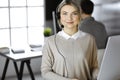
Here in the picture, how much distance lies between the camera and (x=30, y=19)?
4086mm

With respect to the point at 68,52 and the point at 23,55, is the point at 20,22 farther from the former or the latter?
the point at 68,52

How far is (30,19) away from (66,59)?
279 cm

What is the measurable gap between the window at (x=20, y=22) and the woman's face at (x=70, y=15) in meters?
2.42

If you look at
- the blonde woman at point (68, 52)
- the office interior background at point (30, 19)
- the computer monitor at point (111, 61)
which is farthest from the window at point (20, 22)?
the computer monitor at point (111, 61)

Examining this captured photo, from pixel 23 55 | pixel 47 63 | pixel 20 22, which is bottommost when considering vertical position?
pixel 23 55

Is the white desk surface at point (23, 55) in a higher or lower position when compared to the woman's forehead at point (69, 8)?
lower

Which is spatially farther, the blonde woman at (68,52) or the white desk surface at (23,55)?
the white desk surface at (23,55)

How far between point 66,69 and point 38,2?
288 centimetres

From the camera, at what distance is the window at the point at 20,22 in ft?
12.6

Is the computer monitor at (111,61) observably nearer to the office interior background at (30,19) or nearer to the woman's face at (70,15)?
the woman's face at (70,15)

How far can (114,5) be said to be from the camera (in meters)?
3.91

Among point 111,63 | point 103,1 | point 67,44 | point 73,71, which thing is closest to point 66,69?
point 73,71

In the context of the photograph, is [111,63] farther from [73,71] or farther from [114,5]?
[114,5]

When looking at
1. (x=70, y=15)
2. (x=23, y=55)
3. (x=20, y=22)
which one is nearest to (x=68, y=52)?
(x=70, y=15)
